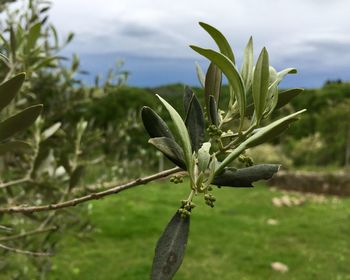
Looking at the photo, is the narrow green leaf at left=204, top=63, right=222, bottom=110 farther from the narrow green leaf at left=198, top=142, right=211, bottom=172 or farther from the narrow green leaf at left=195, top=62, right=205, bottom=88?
the narrow green leaf at left=198, top=142, right=211, bottom=172

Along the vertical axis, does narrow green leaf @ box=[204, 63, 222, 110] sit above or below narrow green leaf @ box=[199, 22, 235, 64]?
below

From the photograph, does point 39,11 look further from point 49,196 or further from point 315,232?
point 315,232

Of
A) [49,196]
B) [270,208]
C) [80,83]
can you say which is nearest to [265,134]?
[49,196]

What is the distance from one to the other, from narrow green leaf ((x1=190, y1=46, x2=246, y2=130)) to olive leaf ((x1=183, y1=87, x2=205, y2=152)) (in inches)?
4.4

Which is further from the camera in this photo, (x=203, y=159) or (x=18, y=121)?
(x=18, y=121)

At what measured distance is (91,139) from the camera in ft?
11.1

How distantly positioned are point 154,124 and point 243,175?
18cm

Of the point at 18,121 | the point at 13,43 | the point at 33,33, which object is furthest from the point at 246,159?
the point at 13,43

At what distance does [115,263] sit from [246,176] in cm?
806

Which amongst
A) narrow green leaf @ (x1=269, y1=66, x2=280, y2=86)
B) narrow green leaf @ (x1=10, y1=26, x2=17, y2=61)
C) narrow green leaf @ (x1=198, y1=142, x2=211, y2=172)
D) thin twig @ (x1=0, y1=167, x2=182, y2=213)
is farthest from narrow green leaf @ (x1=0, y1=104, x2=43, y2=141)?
narrow green leaf @ (x1=10, y1=26, x2=17, y2=61)

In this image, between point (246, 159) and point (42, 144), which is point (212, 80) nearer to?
point (246, 159)

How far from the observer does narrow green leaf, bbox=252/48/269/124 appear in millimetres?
808

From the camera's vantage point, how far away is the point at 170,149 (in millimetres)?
876

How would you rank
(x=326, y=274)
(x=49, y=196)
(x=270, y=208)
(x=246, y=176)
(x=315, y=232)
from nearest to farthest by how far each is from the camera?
(x=246, y=176) < (x=49, y=196) < (x=326, y=274) < (x=315, y=232) < (x=270, y=208)
